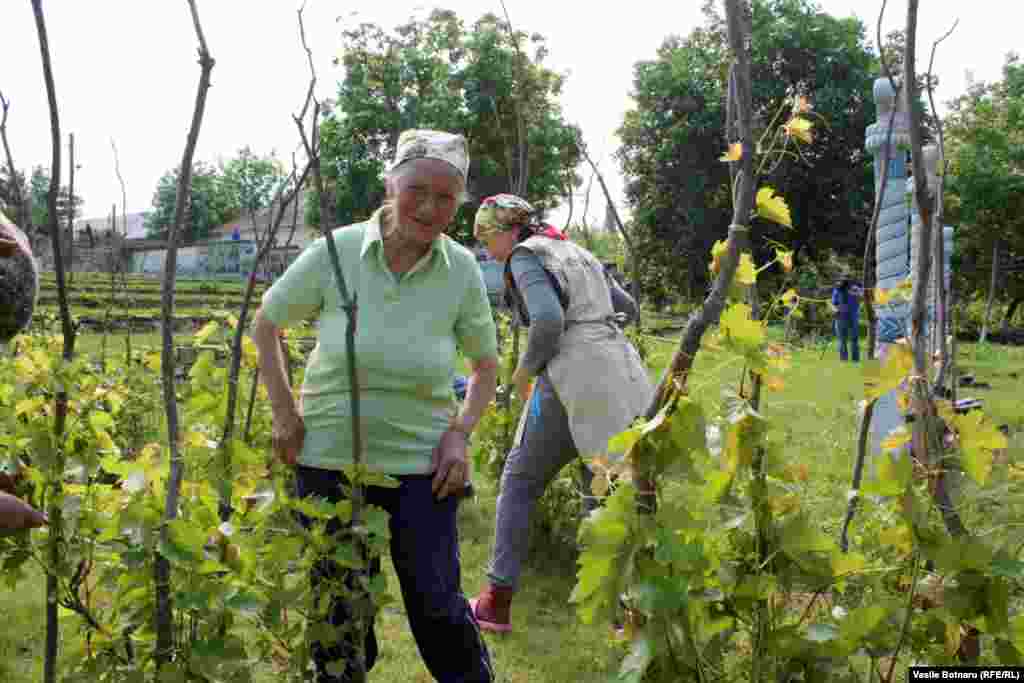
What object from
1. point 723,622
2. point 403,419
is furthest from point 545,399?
point 723,622

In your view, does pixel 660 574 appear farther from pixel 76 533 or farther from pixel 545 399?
pixel 545 399

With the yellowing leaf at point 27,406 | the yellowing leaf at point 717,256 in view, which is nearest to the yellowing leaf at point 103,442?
the yellowing leaf at point 27,406

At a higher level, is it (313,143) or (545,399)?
(313,143)

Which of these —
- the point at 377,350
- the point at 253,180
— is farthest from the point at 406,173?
the point at 253,180

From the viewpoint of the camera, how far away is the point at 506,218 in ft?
10.4

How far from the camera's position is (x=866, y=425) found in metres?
2.27

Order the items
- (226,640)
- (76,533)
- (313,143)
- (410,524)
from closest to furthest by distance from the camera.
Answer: (313,143) < (226,640) < (76,533) < (410,524)

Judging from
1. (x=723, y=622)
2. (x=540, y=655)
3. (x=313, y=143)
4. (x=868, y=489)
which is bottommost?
(x=540, y=655)

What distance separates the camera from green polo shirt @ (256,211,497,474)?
6.82 feet

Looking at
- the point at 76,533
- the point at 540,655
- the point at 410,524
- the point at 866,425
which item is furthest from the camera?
the point at 540,655

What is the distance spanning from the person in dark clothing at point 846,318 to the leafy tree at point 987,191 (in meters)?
9.14

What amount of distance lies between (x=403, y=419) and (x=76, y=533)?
0.72 meters

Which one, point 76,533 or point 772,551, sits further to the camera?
point 76,533

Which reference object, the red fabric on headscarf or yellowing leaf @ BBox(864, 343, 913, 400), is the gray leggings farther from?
yellowing leaf @ BBox(864, 343, 913, 400)
